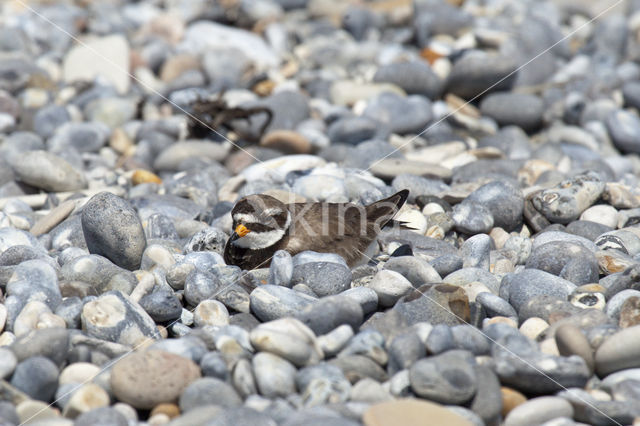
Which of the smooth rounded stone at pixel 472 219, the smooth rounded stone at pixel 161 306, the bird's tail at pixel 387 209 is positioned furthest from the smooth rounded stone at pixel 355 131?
the smooth rounded stone at pixel 161 306

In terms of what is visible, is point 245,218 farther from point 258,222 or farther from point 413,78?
point 413,78

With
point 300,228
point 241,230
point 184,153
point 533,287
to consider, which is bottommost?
point 184,153

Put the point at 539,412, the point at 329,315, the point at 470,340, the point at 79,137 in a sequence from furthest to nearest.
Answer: the point at 79,137 < the point at 329,315 < the point at 470,340 < the point at 539,412

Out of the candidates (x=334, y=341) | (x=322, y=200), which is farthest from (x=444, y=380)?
(x=322, y=200)

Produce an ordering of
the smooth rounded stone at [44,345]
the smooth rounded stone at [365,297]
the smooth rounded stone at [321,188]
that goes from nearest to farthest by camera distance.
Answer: the smooth rounded stone at [44,345]
the smooth rounded stone at [365,297]
the smooth rounded stone at [321,188]

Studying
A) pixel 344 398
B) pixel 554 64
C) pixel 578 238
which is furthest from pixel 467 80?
pixel 344 398

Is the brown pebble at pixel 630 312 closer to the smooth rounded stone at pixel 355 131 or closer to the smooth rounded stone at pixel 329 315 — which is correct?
the smooth rounded stone at pixel 329 315

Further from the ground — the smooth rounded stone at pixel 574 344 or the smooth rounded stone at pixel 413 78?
the smooth rounded stone at pixel 574 344
